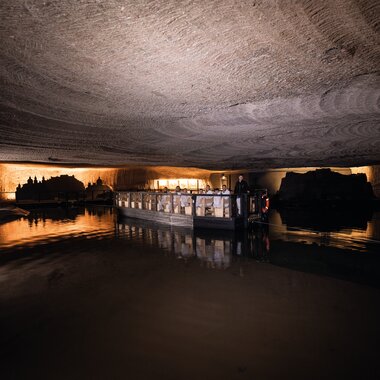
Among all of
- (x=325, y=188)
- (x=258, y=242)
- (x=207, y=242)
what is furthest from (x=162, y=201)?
(x=325, y=188)

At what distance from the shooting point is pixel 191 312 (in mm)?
3162

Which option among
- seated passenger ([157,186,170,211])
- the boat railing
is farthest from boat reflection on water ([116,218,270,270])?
seated passenger ([157,186,170,211])

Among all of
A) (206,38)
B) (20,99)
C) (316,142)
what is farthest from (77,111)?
(316,142)

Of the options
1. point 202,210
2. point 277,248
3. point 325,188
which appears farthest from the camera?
point 325,188

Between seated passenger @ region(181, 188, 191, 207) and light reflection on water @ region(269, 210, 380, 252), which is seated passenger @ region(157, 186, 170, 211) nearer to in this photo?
seated passenger @ region(181, 188, 191, 207)

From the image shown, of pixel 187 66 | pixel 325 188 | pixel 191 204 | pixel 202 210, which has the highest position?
pixel 187 66

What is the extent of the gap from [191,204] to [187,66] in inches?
279

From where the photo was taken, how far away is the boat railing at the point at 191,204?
A: 29.6 feet

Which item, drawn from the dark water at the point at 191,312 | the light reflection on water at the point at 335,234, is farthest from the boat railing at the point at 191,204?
the dark water at the point at 191,312

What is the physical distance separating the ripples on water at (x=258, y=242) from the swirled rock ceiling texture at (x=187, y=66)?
287 cm

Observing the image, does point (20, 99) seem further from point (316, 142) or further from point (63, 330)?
point (316, 142)

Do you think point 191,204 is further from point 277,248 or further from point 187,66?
point 187,66

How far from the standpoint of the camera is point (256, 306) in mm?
3297

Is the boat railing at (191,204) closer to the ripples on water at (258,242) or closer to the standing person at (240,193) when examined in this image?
the standing person at (240,193)
